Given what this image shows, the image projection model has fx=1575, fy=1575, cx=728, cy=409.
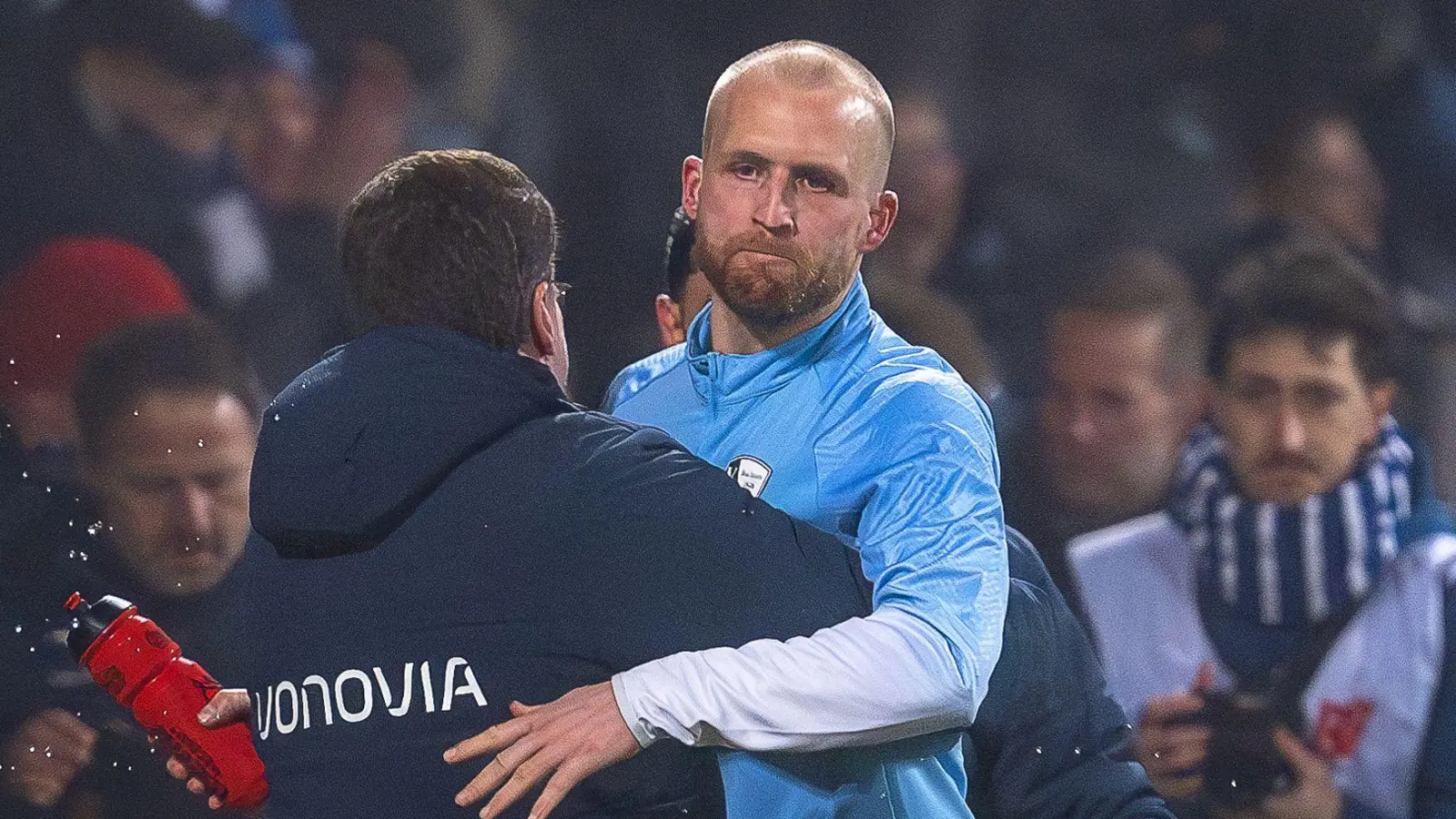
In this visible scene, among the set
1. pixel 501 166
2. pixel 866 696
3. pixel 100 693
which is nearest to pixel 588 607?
pixel 866 696

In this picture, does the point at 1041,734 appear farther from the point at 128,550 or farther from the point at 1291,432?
the point at 128,550

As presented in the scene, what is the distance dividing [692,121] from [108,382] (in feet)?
3.89

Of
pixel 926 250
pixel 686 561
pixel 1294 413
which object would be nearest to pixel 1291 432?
pixel 1294 413

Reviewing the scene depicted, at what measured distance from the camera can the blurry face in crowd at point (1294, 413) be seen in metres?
3.00

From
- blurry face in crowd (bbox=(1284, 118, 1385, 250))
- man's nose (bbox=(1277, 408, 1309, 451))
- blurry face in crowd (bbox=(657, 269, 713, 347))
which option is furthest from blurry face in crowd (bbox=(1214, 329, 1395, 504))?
blurry face in crowd (bbox=(657, 269, 713, 347))

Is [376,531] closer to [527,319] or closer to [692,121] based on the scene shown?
[527,319]

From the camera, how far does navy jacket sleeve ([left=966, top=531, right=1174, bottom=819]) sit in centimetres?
193

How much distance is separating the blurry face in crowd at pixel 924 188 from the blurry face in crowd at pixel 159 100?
1.28 m

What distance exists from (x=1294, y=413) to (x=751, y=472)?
6.26ft

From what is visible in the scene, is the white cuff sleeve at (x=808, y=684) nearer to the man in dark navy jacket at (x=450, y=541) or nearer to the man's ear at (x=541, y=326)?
the man in dark navy jacket at (x=450, y=541)

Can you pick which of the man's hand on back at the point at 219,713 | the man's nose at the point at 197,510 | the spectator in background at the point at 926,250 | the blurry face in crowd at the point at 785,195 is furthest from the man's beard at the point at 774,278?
the man's nose at the point at 197,510

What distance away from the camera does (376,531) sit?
45.7 inches

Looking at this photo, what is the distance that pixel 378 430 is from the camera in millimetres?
1142

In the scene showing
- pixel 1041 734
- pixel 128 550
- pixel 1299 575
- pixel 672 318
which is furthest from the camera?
pixel 1299 575
